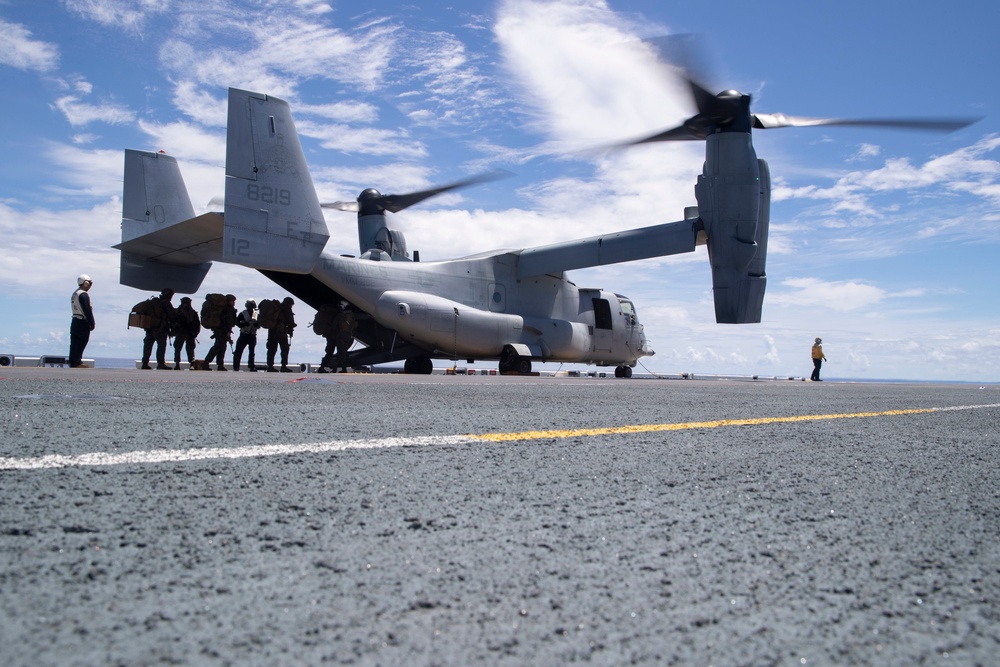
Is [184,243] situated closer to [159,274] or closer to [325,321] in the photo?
[159,274]

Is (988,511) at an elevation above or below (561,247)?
below

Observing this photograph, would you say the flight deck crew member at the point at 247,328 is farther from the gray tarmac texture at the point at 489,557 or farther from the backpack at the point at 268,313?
the gray tarmac texture at the point at 489,557

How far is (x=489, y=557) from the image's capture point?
57.4 inches

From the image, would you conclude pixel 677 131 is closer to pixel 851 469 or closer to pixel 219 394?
pixel 219 394

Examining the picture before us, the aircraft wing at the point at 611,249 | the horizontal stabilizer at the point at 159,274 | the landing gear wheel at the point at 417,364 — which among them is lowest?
the landing gear wheel at the point at 417,364

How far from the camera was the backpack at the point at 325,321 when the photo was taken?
16.5 metres

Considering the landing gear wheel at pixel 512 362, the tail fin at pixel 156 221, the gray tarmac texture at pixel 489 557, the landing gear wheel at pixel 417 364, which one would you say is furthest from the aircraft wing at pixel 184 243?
the gray tarmac texture at pixel 489 557

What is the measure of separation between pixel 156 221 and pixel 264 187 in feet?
16.2

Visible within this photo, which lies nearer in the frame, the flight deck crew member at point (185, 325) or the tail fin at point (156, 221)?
the flight deck crew member at point (185, 325)

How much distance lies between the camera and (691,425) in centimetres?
423

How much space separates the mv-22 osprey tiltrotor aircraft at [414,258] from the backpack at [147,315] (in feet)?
4.39

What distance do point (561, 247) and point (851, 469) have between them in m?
16.7


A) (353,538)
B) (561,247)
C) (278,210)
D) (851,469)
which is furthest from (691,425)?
(561,247)

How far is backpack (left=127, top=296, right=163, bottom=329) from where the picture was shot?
13.9 metres
